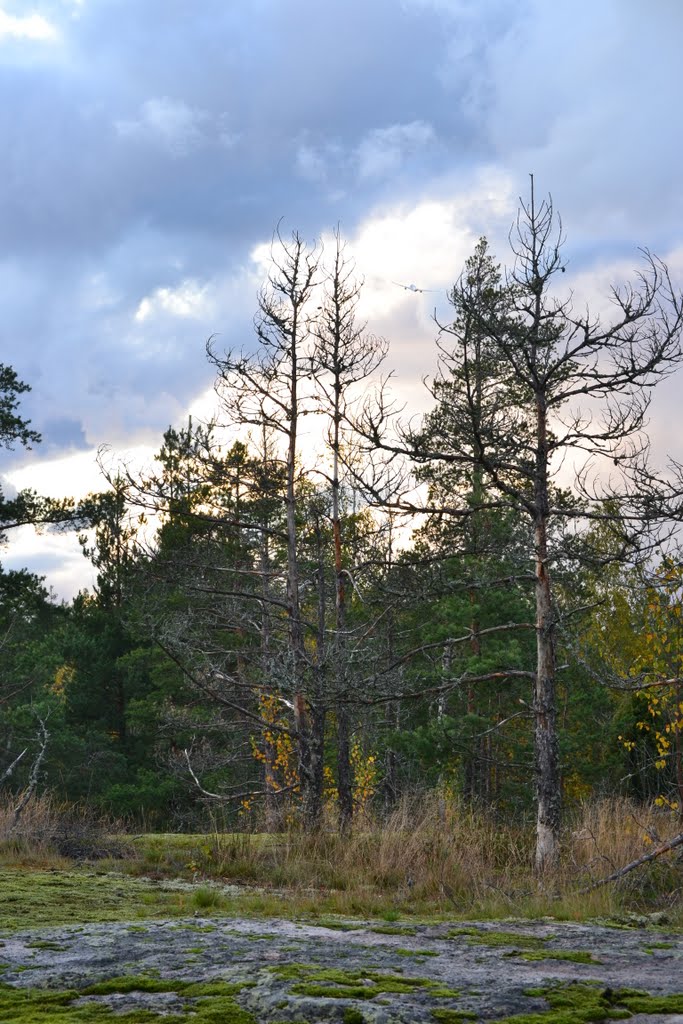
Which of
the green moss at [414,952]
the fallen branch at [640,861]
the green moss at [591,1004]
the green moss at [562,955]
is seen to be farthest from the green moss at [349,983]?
the fallen branch at [640,861]

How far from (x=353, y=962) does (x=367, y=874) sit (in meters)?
5.81

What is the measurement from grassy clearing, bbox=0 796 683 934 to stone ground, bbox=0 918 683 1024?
0.83 m

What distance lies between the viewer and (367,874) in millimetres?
9742

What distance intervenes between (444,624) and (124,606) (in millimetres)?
10463

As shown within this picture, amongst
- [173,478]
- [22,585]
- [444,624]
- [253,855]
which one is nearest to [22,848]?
[253,855]

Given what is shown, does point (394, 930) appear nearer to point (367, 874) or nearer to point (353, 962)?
point (353, 962)

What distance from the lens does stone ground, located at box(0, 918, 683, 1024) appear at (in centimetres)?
339

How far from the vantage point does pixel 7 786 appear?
27453mm

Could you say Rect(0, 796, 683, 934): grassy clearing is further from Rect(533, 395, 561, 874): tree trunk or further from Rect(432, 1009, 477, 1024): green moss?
Rect(432, 1009, 477, 1024): green moss

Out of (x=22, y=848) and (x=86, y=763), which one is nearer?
(x=22, y=848)

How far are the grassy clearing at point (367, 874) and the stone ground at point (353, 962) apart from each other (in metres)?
0.83

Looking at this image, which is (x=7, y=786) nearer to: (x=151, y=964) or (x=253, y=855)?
(x=253, y=855)

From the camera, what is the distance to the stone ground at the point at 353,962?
3391 millimetres

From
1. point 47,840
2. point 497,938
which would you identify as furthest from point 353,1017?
point 47,840
